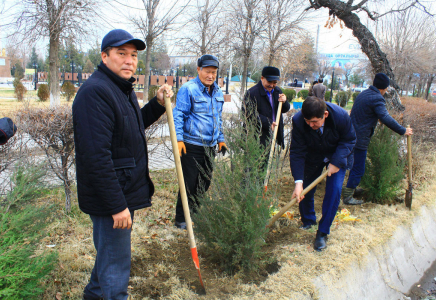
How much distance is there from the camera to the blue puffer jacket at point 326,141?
3.25 metres

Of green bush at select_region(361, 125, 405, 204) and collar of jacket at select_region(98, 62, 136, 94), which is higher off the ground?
collar of jacket at select_region(98, 62, 136, 94)

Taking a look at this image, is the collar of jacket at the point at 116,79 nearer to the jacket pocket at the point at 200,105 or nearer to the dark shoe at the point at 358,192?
the jacket pocket at the point at 200,105

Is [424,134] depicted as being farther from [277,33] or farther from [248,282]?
[248,282]

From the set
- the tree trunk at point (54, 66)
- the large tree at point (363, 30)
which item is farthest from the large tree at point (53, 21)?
the large tree at point (363, 30)

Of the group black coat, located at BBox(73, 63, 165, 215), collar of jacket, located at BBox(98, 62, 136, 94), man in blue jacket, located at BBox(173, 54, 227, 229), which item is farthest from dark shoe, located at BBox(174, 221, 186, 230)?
collar of jacket, located at BBox(98, 62, 136, 94)

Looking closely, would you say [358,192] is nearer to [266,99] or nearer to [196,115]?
[266,99]

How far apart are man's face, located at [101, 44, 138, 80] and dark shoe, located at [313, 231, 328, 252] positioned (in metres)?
2.49

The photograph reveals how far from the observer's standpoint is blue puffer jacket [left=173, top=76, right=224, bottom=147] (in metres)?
3.44

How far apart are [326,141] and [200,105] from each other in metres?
1.35

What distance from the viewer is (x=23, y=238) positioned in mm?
2047

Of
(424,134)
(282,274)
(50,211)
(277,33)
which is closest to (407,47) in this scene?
(277,33)

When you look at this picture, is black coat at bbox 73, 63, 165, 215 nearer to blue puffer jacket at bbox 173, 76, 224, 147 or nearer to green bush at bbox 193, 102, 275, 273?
green bush at bbox 193, 102, 275, 273

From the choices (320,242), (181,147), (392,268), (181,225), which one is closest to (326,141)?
(320,242)

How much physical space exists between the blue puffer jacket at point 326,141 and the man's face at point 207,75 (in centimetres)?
95
